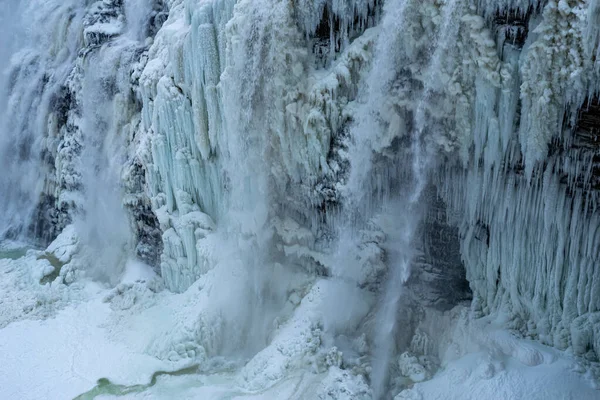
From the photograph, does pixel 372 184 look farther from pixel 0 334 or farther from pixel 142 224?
pixel 0 334

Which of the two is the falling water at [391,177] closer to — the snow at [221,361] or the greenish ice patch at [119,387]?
the snow at [221,361]

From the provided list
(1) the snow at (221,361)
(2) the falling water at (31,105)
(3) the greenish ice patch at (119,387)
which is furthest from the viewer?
(2) the falling water at (31,105)

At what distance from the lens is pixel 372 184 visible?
7.08m

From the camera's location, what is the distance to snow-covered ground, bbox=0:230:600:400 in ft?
18.9

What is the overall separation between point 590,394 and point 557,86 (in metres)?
3.13

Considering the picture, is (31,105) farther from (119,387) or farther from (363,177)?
Answer: (363,177)

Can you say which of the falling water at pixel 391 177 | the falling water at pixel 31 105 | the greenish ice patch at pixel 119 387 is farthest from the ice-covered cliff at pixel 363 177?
the falling water at pixel 31 105

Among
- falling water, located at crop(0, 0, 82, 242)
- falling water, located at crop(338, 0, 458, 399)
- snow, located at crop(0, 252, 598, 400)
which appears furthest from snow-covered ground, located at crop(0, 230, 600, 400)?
falling water, located at crop(0, 0, 82, 242)

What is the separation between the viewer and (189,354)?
8.09 m

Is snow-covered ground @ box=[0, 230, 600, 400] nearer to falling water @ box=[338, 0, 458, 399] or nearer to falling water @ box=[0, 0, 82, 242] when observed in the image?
falling water @ box=[338, 0, 458, 399]

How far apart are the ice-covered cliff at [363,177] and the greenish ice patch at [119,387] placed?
305 millimetres

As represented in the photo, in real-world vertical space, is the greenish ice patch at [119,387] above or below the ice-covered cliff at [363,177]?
below

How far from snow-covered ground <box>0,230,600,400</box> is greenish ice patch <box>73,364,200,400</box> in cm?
2

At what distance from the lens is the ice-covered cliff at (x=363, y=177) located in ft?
17.9
